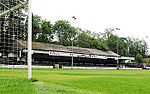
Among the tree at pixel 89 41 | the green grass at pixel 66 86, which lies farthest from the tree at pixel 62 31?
the green grass at pixel 66 86

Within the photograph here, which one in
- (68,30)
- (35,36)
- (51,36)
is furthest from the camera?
(68,30)

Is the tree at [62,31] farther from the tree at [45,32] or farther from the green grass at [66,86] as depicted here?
the green grass at [66,86]

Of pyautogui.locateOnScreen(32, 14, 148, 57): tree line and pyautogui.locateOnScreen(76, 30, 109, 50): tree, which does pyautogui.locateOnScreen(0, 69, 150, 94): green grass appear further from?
pyautogui.locateOnScreen(76, 30, 109, 50): tree

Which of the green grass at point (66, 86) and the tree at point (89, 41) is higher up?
the tree at point (89, 41)

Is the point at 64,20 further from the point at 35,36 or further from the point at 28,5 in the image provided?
the point at 28,5

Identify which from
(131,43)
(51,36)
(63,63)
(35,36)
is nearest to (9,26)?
(63,63)

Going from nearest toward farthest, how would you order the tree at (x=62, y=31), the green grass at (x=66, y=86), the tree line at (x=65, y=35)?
the green grass at (x=66, y=86), the tree line at (x=65, y=35), the tree at (x=62, y=31)

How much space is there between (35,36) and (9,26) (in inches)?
1963

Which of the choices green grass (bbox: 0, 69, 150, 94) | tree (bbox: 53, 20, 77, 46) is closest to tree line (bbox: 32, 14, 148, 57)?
tree (bbox: 53, 20, 77, 46)

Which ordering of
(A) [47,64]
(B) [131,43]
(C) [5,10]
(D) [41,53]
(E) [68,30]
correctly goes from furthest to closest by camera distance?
(B) [131,43] → (E) [68,30] → (A) [47,64] → (D) [41,53] → (C) [5,10]

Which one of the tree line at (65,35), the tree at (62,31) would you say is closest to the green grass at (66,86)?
the tree line at (65,35)

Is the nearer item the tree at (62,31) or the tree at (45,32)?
the tree at (45,32)

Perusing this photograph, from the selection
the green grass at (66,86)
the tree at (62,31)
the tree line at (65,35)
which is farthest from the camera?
the tree at (62,31)

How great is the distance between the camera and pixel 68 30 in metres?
71.5
